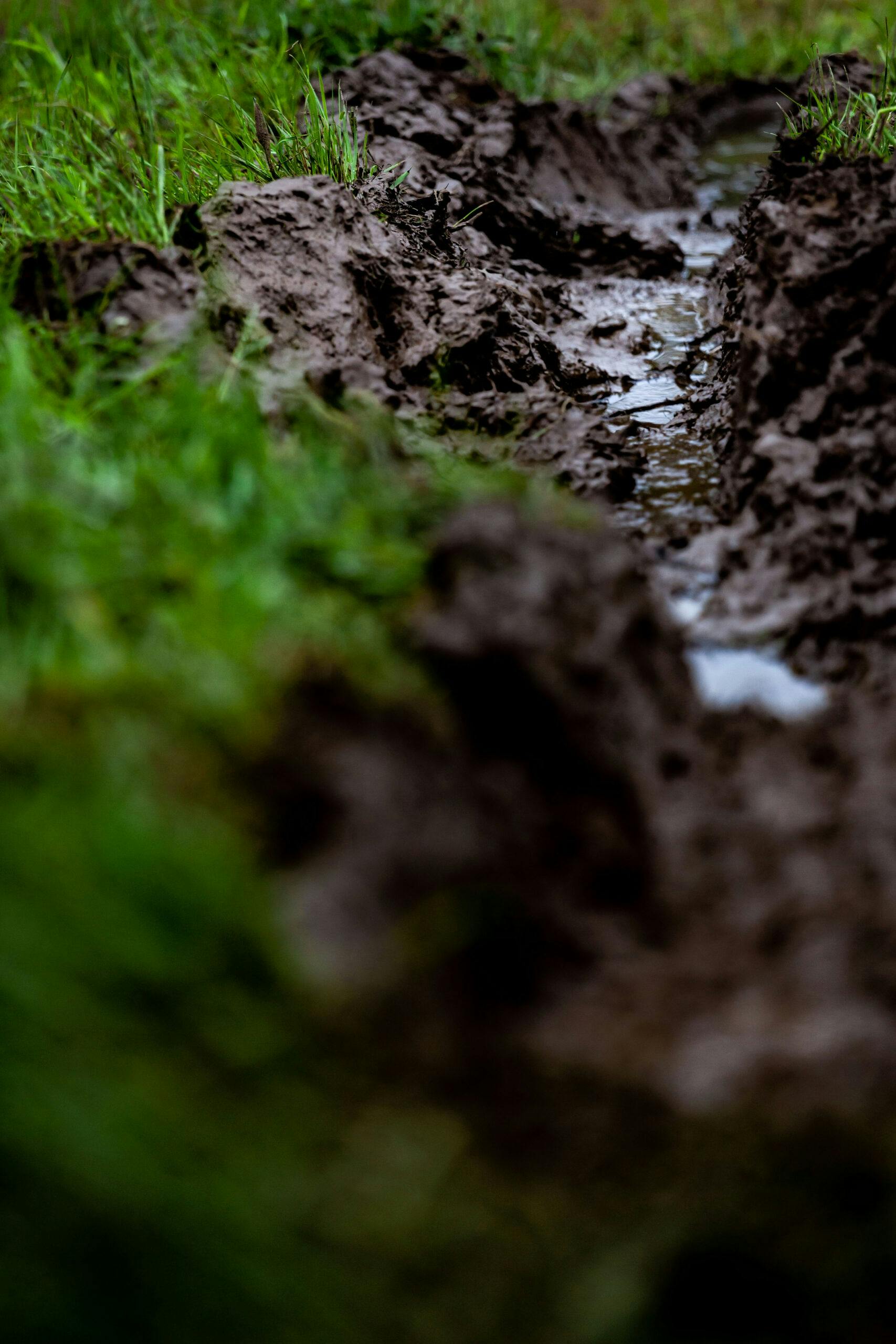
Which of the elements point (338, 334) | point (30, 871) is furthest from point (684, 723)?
point (338, 334)

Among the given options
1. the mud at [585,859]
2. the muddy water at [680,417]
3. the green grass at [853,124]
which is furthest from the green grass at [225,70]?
the mud at [585,859]

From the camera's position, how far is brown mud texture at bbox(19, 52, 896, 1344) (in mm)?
1354

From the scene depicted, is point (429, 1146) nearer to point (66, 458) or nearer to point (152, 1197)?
point (152, 1197)

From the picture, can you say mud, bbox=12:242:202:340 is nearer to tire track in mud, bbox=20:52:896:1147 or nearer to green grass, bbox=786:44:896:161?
tire track in mud, bbox=20:52:896:1147

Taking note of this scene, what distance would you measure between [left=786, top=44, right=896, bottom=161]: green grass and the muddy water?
2.49 feet

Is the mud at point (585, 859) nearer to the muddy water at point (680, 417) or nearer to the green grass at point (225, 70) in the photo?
the muddy water at point (680, 417)

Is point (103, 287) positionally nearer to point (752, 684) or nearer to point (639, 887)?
point (752, 684)

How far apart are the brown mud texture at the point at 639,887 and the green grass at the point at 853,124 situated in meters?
1.11

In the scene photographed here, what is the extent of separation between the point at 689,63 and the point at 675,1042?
7.76 meters

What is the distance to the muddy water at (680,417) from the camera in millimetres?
2375

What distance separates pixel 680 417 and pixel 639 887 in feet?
7.67

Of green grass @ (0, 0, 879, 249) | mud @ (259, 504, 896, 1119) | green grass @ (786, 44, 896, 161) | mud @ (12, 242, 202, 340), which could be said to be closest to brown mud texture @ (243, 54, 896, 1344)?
mud @ (259, 504, 896, 1119)

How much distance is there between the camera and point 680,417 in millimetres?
3520

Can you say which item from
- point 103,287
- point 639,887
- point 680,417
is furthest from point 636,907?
point 680,417
